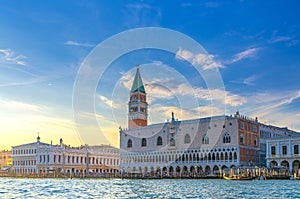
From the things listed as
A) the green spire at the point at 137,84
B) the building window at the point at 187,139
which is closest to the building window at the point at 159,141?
the building window at the point at 187,139

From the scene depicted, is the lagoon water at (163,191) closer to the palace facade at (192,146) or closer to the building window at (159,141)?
the palace facade at (192,146)

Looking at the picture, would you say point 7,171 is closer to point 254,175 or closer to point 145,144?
point 145,144

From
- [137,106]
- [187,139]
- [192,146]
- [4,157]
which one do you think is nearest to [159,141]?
[187,139]

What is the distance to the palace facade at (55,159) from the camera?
101 metres

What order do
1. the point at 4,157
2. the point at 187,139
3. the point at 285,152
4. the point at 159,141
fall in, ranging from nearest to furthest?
the point at 285,152 < the point at 187,139 < the point at 159,141 < the point at 4,157

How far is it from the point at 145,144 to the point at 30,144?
3273 cm

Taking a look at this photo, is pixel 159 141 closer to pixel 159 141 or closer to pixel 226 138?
pixel 159 141

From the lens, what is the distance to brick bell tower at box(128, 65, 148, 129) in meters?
104

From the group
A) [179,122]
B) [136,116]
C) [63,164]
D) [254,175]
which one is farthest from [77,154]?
[254,175]

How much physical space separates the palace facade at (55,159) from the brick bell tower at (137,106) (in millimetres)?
13122

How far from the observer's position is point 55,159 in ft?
332

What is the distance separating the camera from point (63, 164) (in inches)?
4028

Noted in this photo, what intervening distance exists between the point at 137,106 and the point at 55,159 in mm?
22936

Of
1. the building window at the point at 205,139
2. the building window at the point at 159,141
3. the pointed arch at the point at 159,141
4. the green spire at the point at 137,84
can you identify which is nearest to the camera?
the building window at the point at 205,139
